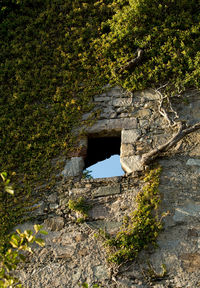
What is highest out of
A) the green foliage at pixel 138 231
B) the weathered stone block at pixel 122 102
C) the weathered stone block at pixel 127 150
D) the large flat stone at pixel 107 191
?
the weathered stone block at pixel 122 102

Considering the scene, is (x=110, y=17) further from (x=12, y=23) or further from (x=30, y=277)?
(x=30, y=277)

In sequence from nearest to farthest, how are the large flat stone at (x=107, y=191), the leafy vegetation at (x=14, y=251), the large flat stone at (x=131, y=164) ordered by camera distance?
the leafy vegetation at (x=14, y=251) → the large flat stone at (x=107, y=191) → the large flat stone at (x=131, y=164)

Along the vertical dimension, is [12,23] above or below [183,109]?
above

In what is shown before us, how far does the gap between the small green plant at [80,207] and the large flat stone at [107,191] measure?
0.51ft

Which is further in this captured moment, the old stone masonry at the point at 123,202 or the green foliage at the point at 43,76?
the green foliage at the point at 43,76

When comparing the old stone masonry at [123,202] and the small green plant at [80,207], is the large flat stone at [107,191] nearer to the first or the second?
the old stone masonry at [123,202]

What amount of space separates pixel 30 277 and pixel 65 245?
1.52 feet

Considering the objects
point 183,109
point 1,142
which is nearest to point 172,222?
point 183,109

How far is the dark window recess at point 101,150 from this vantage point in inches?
229

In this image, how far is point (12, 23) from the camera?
6.54m

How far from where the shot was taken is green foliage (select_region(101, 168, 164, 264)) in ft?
14.9

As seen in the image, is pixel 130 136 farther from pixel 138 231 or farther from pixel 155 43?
pixel 155 43

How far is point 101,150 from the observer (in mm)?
5918

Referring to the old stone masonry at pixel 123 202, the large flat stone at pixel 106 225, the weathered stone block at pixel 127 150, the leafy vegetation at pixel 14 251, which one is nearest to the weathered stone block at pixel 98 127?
the old stone masonry at pixel 123 202
